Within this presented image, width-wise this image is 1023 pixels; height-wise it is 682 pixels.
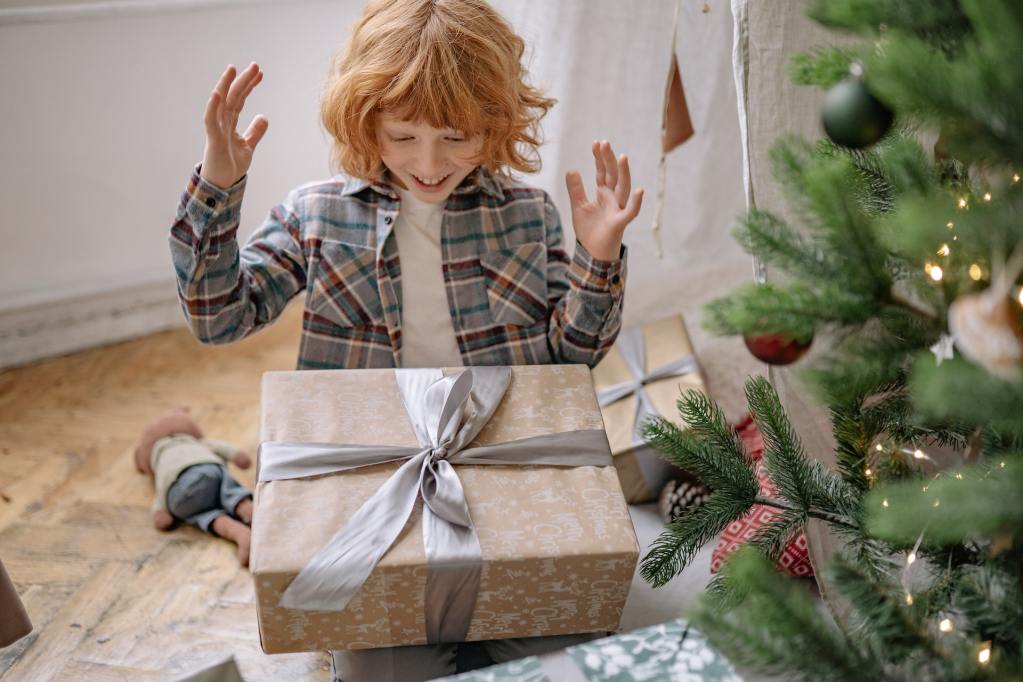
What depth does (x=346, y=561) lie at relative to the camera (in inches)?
35.2

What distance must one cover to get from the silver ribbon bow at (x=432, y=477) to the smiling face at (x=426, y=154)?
9.1 inches

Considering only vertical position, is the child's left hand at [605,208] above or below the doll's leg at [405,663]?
above

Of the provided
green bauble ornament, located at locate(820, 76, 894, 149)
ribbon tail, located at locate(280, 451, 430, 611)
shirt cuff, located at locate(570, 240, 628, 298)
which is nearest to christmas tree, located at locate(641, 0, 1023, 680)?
green bauble ornament, located at locate(820, 76, 894, 149)

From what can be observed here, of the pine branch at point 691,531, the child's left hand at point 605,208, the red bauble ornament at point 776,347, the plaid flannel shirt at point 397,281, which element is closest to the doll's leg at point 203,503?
the plaid flannel shirt at point 397,281

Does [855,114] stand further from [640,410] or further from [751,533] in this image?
[640,410]

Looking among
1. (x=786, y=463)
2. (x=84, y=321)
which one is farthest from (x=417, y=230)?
(x=84, y=321)

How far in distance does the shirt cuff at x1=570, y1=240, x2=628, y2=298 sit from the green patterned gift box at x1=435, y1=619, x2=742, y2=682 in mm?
490

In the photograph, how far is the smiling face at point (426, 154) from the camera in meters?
1.13

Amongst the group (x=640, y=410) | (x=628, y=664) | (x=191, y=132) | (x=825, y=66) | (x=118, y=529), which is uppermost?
(x=825, y=66)

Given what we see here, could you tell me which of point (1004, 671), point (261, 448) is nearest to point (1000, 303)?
point (1004, 671)

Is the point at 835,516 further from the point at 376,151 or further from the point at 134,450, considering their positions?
the point at 134,450

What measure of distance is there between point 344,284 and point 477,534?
17.5 inches

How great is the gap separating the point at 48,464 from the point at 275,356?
478 mm

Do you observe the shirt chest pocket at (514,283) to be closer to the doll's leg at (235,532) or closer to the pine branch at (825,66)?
the doll's leg at (235,532)
